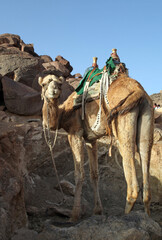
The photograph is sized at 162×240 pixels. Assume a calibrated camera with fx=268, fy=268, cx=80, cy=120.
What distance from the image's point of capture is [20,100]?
1333 cm

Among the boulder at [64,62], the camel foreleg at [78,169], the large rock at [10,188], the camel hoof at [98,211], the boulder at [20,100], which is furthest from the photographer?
the boulder at [64,62]

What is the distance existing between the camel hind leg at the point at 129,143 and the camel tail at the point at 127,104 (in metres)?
0.09

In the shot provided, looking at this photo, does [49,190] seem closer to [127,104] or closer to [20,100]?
[127,104]

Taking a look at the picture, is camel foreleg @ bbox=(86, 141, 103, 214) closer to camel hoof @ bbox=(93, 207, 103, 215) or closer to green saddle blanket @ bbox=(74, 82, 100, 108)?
camel hoof @ bbox=(93, 207, 103, 215)

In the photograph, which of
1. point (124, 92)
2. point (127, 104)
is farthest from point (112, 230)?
point (124, 92)

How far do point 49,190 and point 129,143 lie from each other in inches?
121

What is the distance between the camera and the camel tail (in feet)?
15.5

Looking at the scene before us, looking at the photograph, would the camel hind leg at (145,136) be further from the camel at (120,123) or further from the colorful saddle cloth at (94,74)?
the colorful saddle cloth at (94,74)

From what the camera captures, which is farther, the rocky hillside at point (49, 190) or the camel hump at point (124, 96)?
the camel hump at point (124, 96)

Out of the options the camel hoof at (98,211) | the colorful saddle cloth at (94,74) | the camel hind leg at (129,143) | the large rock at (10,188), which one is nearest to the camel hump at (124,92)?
the camel hind leg at (129,143)

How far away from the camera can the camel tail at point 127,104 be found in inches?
186

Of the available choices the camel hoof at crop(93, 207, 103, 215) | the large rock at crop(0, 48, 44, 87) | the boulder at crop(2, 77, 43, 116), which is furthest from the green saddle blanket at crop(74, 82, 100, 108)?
the large rock at crop(0, 48, 44, 87)

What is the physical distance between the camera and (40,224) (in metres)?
4.96

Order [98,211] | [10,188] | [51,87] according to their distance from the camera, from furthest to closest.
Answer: [98,211], [51,87], [10,188]
